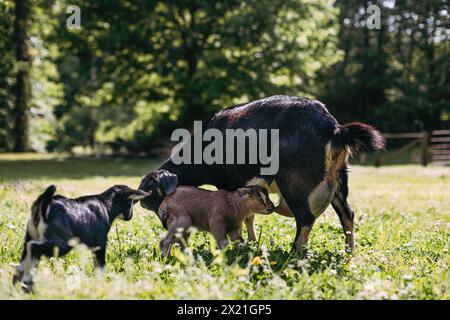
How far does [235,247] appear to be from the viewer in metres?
5.95

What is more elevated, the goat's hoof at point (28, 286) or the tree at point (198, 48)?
the tree at point (198, 48)

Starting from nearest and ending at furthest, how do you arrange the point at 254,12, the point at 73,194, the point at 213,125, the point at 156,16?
the point at 213,125, the point at 73,194, the point at 254,12, the point at 156,16

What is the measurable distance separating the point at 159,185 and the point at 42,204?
7.02 feet

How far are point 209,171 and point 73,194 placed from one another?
238 inches

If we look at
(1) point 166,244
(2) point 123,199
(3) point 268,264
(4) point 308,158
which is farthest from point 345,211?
(2) point 123,199

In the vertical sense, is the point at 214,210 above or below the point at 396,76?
below

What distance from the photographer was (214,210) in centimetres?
570

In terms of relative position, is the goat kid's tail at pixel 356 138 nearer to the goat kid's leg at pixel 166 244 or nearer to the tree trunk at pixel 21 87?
the goat kid's leg at pixel 166 244

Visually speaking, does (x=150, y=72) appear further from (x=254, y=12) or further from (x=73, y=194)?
(x=73, y=194)

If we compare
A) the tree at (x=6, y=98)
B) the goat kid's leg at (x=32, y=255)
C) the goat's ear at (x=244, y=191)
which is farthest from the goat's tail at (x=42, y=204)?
the tree at (x=6, y=98)

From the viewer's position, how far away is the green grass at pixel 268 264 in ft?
13.0

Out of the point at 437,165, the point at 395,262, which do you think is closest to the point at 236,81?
the point at 437,165

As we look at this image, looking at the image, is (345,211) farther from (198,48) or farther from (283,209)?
(198,48)

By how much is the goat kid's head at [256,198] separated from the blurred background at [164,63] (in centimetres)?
1400
